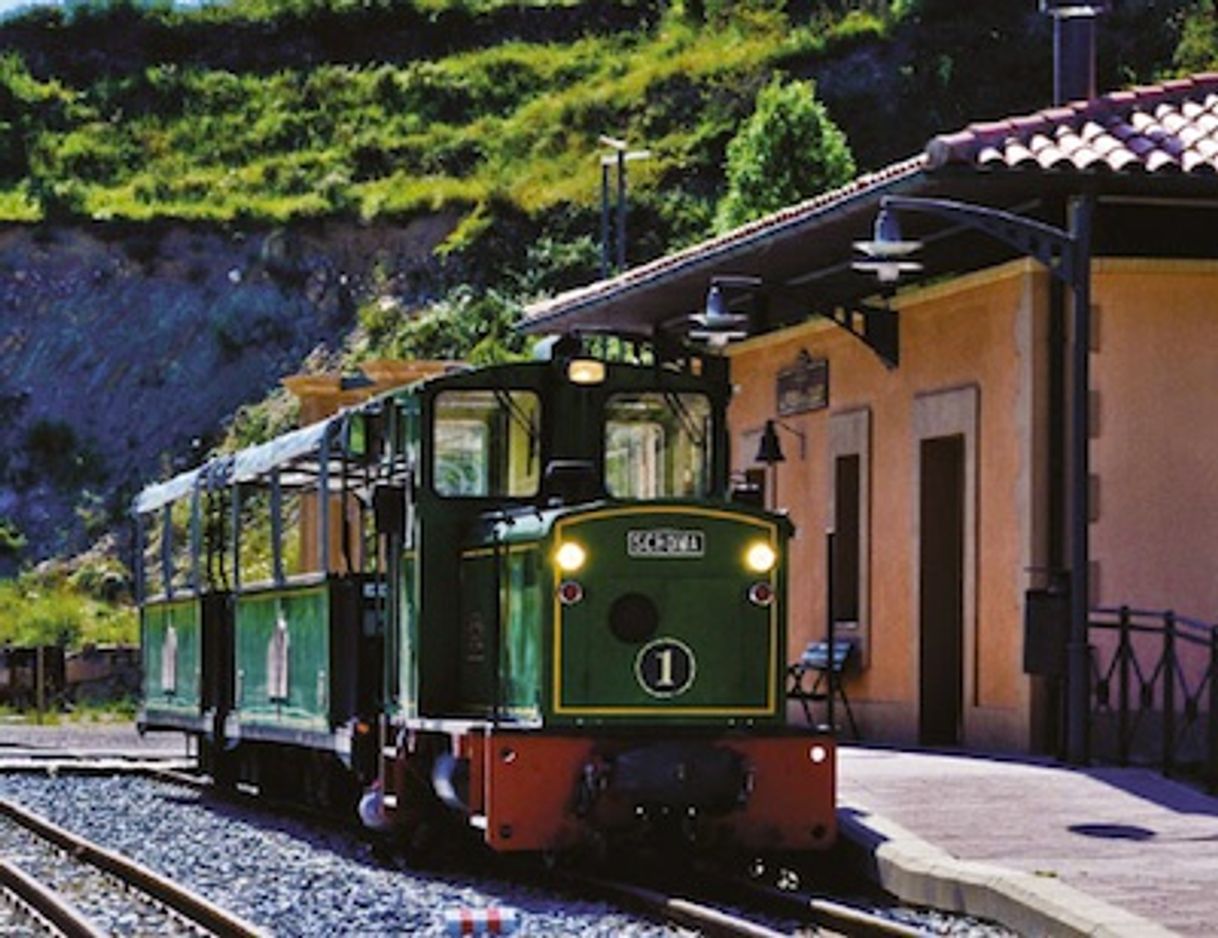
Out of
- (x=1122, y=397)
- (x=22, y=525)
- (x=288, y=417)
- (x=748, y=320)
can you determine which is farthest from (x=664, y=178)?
(x=1122, y=397)

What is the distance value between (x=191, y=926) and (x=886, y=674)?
36.4 feet

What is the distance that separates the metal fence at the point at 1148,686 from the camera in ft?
67.1

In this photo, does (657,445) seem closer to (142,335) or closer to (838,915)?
(838,915)

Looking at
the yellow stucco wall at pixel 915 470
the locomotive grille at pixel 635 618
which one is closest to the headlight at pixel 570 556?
the locomotive grille at pixel 635 618

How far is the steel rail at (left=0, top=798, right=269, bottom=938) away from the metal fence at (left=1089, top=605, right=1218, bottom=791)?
649 centimetres

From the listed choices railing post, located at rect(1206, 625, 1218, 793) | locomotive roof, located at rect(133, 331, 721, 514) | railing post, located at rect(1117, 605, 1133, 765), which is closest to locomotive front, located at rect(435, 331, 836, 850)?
locomotive roof, located at rect(133, 331, 721, 514)

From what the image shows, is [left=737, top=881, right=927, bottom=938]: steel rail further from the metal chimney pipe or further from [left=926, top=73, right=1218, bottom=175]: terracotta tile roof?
the metal chimney pipe

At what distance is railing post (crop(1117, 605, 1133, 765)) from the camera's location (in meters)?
20.6

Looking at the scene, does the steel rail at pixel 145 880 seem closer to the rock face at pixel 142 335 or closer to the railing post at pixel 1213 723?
the railing post at pixel 1213 723

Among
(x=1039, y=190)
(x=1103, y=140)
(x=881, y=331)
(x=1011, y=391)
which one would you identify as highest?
(x=1103, y=140)

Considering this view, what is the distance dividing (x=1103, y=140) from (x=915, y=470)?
13.4ft

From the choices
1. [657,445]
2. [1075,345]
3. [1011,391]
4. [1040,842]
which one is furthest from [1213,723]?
[1011,391]

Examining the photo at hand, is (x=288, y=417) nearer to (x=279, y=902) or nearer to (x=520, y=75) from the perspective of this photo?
(x=520, y=75)

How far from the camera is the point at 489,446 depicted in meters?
17.6
